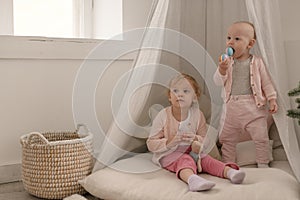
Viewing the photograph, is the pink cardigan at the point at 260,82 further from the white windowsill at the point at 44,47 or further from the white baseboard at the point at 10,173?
the white baseboard at the point at 10,173

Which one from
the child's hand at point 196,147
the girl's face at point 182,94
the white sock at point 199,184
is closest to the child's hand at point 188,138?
the child's hand at point 196,147

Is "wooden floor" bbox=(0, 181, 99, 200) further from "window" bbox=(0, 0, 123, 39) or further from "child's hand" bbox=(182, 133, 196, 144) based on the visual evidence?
"window" bbox=(0, 0, 123, 39)

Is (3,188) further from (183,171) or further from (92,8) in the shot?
(92,8)

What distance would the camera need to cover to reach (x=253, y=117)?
196cm

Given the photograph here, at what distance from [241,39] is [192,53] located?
1.32 ft

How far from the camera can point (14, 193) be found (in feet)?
6.55

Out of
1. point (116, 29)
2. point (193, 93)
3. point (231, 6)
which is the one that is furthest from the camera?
point (116, 29)

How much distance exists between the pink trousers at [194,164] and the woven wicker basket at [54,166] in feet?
1.27

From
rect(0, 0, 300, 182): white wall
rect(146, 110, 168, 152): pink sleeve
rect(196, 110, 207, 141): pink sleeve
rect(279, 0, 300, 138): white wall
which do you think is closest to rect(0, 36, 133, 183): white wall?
rect(0, 0, 300, 182): white wall

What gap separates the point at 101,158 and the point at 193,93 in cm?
50

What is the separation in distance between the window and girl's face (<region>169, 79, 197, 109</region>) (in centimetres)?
76

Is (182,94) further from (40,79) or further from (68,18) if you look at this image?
(68,18)

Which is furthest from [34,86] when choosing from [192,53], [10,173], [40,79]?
[192,53]

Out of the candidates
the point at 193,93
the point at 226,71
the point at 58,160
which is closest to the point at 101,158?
the point at 58,160
